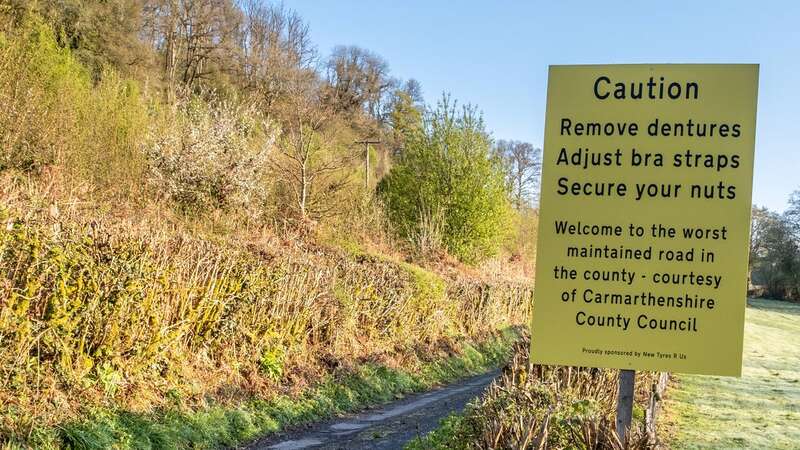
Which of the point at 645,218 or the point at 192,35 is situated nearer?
the point at 645,218

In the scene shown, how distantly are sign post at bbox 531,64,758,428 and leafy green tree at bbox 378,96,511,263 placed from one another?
89.2 ft

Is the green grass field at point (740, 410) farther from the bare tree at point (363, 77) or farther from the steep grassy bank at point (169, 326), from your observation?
the bare tree at point (363, 77)

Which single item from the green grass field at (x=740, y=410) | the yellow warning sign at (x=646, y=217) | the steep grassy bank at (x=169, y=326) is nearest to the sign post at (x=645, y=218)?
the yellow warning sign at (x=646, y=217)

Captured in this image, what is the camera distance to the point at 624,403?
373 centimetres

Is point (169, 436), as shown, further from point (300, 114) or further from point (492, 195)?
point (492, 195)

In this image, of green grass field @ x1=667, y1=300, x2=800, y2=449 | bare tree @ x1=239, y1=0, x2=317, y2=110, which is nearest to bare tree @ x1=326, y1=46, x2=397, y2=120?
bare tree @ x1=239, y1=0, x2=317, y2=110

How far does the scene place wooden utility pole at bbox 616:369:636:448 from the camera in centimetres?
367

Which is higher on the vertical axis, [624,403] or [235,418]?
[624,403]

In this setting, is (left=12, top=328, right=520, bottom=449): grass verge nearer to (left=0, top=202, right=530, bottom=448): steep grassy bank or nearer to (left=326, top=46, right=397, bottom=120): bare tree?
(left=0, top=202, right=530, bottom=448): steep grassy bank

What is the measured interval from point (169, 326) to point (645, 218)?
6.79 meters

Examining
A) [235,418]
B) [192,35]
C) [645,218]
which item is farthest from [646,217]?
[192,35]

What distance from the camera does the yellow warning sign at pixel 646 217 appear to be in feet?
11.3

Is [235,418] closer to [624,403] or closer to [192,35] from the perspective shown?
[624,403]

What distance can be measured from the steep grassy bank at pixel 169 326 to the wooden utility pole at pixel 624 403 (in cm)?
534
